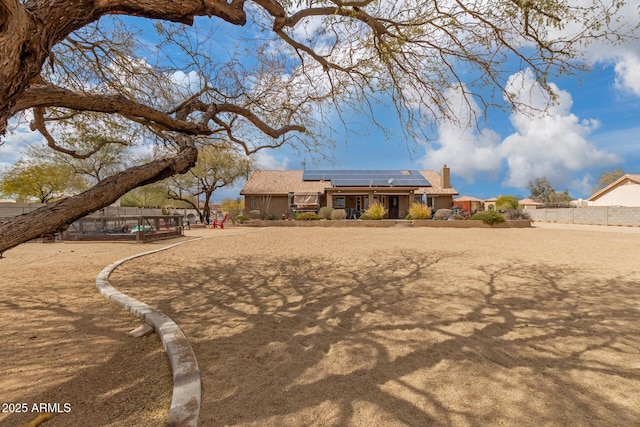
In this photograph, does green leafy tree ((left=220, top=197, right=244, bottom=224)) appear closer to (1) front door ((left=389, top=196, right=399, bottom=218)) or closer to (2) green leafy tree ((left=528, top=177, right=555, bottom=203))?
(1) front door ((left=389, top=196, right=399, bottom=218))

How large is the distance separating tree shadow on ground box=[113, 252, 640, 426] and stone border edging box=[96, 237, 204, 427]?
0.11m

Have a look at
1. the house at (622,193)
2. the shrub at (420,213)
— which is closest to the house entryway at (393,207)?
the shrub at (420,213)

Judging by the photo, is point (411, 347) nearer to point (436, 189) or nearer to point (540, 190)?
point (436, 189)

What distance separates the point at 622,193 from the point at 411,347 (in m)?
41.9

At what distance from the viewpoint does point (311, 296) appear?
4945 millimetres

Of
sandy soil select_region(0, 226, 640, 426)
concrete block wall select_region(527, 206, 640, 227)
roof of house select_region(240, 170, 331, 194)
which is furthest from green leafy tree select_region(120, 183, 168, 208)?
concrete block wall select_region(527, 206, 640, 227)

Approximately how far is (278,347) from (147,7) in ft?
11.2

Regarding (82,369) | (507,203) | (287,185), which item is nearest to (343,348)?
(82,369)

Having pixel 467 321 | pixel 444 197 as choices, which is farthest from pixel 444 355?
pixel 444 197

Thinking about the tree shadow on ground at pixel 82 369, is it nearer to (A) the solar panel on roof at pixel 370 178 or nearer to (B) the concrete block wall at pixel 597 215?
(A) the solar panel on roof at pixel 370 178

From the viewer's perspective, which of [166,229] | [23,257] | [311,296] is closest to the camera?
[311,296]

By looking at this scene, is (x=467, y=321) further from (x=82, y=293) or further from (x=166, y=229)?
(x=166, y=229)

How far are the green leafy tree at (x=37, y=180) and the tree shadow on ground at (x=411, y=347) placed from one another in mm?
28199

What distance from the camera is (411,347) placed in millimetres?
2998
